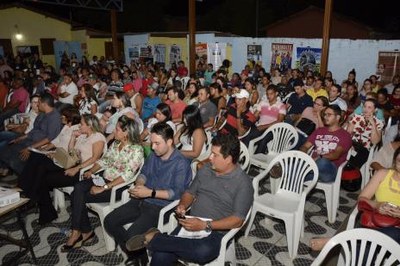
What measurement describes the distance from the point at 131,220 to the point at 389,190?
217 cm

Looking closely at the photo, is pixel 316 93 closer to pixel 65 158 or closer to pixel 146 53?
pixel 65 158

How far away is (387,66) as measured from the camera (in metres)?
9.22

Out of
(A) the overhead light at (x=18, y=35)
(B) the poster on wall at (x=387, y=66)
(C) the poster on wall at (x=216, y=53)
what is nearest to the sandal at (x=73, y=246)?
(B) the poster on wall at (x=387, y=66)

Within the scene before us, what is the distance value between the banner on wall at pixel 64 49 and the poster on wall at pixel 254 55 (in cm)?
1006

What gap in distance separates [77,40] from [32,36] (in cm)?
220

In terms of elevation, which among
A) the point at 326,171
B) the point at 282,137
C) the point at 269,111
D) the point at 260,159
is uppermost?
the point at 269,111

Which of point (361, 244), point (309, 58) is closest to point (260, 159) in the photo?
point (361, 244)

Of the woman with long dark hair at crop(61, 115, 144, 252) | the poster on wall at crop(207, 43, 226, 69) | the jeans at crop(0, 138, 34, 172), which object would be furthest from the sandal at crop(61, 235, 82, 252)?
the poster on wall at crop(207, 43, 226, 69)

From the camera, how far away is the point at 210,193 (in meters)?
2.76

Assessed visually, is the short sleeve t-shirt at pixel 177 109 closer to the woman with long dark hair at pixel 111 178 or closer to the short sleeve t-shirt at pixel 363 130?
the woman with long dark hair at pixel 111 178

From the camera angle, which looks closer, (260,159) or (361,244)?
(361,244)

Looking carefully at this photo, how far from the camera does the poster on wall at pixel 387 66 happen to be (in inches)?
353

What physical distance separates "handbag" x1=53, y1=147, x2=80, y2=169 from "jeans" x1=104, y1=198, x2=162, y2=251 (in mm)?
1142

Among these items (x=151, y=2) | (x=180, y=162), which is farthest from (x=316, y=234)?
(x=151, y=2)
